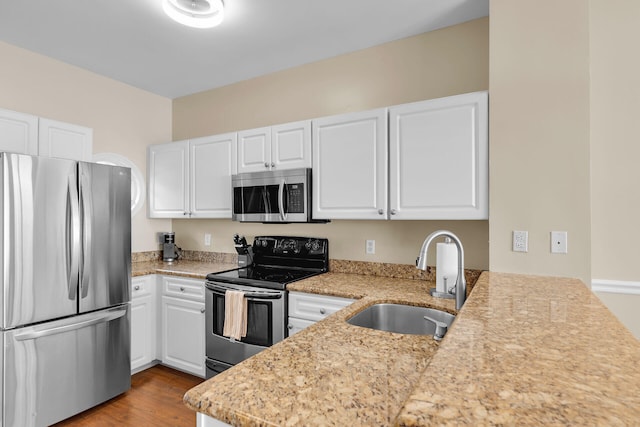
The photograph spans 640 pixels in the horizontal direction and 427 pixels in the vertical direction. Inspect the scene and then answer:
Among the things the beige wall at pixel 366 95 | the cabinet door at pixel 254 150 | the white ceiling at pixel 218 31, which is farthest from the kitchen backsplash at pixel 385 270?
the white ceiling at pixel 218 31

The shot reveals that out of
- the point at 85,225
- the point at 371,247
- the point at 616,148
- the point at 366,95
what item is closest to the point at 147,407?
the point at 85,225

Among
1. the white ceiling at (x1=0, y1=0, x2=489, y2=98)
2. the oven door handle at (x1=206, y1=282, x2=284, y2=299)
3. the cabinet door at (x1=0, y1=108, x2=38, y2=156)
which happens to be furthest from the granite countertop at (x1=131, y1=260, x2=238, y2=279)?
the white ceiling at (x1=0, y1=0, x2=489, y2=98)

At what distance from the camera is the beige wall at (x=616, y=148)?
1.98 m

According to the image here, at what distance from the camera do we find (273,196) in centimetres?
285

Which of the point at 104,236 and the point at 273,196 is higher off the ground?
the point at 273,196

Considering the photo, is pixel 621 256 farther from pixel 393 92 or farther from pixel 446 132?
pixel 393 92

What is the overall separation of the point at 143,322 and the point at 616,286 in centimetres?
347

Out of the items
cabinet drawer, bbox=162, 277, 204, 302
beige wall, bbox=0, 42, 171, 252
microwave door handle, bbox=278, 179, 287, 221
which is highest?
beige wall, bbox=0, 42, 171, 252

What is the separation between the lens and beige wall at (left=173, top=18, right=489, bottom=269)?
249 cm

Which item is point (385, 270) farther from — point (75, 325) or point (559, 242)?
point (75, 325)

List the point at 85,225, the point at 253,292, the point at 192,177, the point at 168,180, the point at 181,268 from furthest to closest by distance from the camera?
1. the point at 168,180
2. the point at 192,177
3. the point at 181,268
4. the point at 253,292
5. the point at 85,225

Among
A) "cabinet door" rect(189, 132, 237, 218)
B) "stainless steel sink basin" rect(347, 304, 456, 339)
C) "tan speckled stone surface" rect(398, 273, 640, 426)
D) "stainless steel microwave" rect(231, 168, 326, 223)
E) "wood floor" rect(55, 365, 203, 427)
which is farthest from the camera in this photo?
"cabinet door" rect(189, 132, 237, 218)

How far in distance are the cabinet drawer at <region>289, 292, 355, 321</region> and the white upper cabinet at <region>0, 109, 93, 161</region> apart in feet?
6.91

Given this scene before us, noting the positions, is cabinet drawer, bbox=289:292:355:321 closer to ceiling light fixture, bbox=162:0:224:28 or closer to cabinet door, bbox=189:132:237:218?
cabinet door, bbox=189:132:237:218
